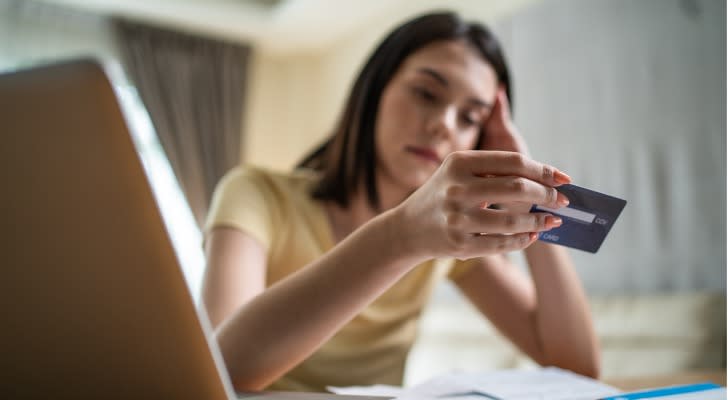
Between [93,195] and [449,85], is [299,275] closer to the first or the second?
[93,195]

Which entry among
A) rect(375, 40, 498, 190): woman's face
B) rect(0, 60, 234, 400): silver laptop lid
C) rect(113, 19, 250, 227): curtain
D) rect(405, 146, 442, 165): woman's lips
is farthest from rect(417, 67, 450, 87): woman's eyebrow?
rect(113, 19, 250, 227): curtain

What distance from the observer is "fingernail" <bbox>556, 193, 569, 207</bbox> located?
0.47 meters

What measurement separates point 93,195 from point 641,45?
190 centimetres

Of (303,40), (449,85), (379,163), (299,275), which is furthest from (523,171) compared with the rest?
(303,40)

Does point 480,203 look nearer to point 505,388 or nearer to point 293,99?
point 505,388

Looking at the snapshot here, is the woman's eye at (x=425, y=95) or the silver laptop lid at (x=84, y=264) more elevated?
the woman's eye at (x=425, y=95)

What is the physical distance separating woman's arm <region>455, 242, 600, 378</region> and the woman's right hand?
457 mm

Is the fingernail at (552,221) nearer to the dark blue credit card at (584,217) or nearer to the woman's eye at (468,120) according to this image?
the dark blue credit card at (584,217)

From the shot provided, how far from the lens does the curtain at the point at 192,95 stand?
3.42 metres

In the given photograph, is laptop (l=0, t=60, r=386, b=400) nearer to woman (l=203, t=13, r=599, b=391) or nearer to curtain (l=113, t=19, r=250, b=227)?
woman (l=203, t=13, r=599, b=391)

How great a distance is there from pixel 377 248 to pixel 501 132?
0.57m

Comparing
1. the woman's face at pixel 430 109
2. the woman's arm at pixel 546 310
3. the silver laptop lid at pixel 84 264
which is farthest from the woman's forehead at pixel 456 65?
the silver laptop lid at pixel 84 264

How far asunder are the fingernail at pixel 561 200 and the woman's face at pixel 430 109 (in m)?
0.47

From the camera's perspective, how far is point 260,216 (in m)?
0.91
